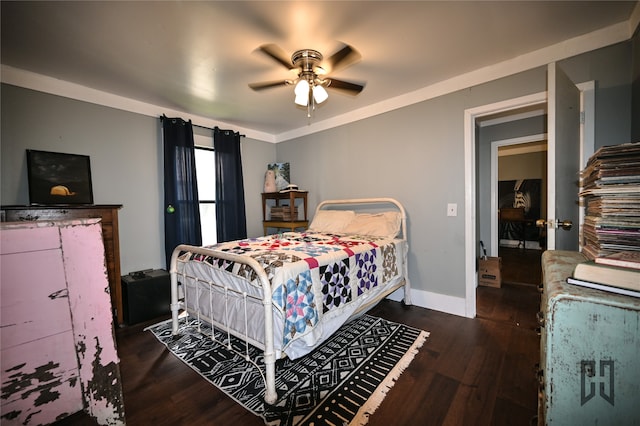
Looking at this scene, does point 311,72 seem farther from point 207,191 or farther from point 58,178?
point 58,178

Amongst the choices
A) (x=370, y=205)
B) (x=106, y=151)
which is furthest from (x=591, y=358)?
(x=106, y=151)

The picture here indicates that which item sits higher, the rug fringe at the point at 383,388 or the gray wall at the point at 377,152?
the gray wall at the point at 377,152

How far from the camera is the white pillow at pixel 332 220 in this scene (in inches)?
124

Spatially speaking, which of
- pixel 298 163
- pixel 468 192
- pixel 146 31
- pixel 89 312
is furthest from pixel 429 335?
pixel 146 31

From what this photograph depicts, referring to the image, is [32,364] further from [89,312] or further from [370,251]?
[370,251]

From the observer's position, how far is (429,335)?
2186mm

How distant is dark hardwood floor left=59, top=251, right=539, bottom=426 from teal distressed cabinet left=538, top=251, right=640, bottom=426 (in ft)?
3.15

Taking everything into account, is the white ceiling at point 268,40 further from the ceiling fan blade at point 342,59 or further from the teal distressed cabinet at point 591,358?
the teal distressed cabinet at point 591,358

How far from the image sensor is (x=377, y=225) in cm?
283

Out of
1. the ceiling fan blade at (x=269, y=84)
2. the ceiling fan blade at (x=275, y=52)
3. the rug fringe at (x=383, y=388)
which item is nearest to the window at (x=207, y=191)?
the ceiling fan blade at (x=269, y=84)

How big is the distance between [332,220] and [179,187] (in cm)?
191

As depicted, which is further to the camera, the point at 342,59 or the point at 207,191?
the point at 207,191

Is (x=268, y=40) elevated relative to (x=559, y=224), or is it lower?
elevated

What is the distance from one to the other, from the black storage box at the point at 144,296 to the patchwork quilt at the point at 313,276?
82cm
